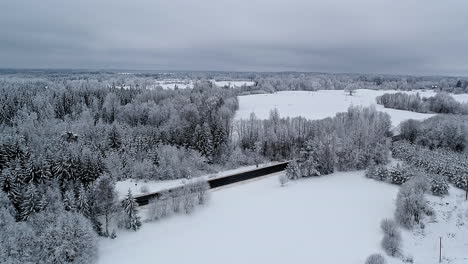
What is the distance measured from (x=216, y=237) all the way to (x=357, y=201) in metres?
20.2

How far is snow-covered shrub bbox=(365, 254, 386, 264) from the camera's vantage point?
25.0 m

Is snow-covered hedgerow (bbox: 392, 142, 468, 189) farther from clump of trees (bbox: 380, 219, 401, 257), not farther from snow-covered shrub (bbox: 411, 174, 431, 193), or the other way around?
clump of trees (bbox: 380, 219, 401, 257)

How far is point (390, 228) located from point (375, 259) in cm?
644

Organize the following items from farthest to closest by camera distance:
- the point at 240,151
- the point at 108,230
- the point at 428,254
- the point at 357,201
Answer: the point at 240,151, the point at 357,201, the point at 108,230, the point at 428,254

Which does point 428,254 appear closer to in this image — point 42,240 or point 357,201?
point 357,201

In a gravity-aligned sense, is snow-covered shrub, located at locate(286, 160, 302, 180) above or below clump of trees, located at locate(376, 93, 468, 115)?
below

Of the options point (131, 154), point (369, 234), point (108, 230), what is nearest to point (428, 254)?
point (369, 234)

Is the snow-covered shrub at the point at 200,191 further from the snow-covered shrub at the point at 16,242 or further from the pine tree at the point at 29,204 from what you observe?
the snow-covered shrub at the point at 16,242

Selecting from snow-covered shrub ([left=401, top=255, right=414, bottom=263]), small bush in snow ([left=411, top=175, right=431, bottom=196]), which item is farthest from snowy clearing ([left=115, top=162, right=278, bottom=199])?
snow-covered shrub ([left=401, top=255, right=414, bottom=263])

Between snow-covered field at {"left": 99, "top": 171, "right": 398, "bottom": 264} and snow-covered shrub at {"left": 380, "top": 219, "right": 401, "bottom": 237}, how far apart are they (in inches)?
33.4

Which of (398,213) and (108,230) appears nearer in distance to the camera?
(108,230)

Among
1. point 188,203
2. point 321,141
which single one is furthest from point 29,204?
point 321,141

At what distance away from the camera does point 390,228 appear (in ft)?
99.1

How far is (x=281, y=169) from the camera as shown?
5203 centimetres
